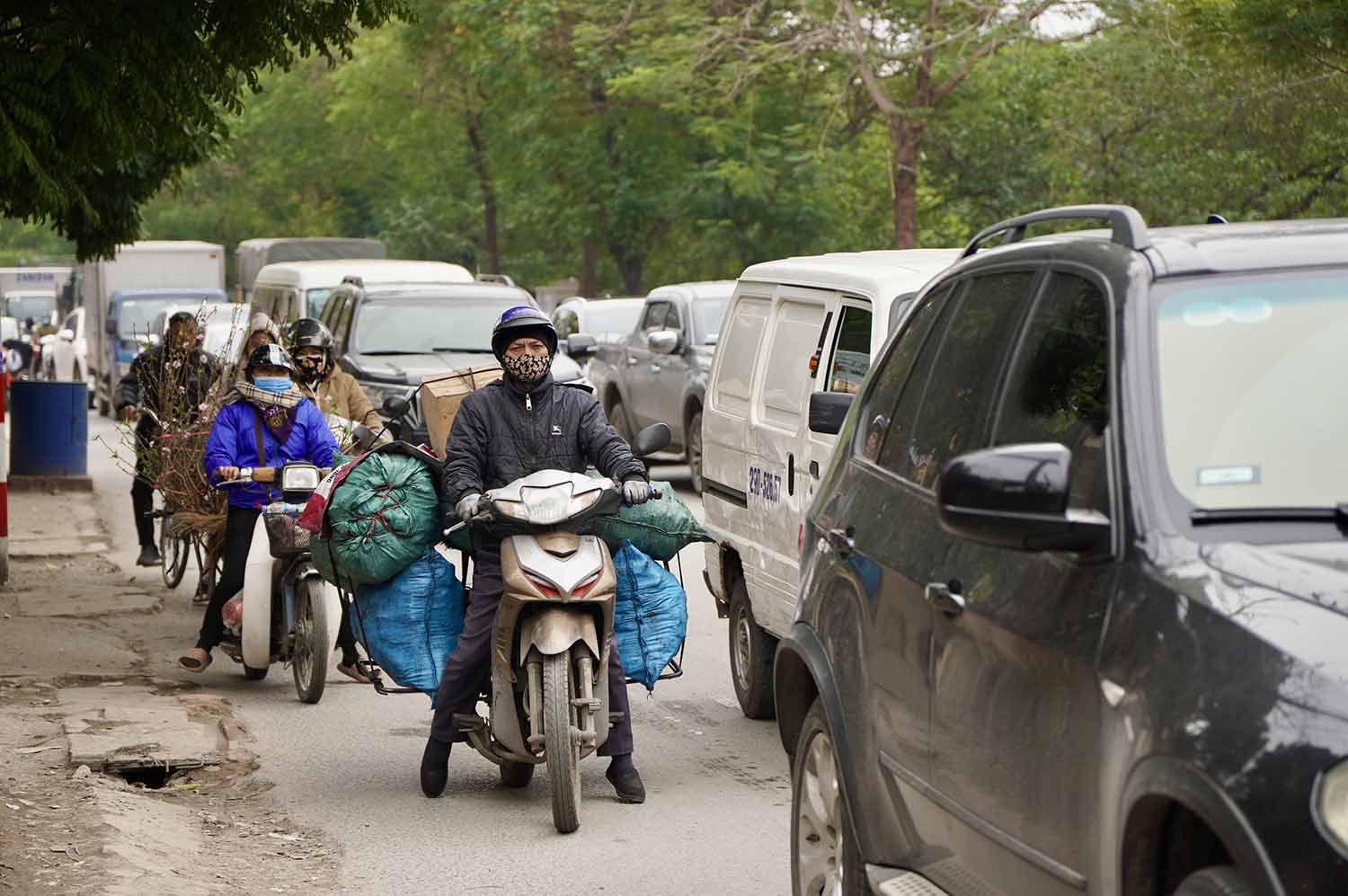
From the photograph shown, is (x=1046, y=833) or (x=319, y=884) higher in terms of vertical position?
(x=1046, y=833)

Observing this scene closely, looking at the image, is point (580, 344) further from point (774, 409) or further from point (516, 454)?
point (516, 454)

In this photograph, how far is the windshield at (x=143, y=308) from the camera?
1341 inches

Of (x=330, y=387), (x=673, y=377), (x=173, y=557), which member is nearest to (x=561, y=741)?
(x=330, y=387)

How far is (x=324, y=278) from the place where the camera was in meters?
24.2

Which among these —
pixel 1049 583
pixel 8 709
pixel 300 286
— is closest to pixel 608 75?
pixel 300 286

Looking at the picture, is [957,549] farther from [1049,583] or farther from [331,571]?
[331,571]

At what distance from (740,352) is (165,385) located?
15.2 ft

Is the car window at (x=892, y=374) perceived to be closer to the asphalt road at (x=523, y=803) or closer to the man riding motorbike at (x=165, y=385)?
the asphalt road at (x=523, y=803)

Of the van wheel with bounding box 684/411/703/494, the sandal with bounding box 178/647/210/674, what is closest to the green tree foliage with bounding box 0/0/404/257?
the sandal with bounding box 178/647/210/674

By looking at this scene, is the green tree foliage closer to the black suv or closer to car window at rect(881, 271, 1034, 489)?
car window at rect(881, 271, 1034, 489)

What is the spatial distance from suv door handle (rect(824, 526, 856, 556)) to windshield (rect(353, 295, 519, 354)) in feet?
46.6

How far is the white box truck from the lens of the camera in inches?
1389

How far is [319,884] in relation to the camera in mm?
6707

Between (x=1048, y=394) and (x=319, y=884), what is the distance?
3461 millimetres
